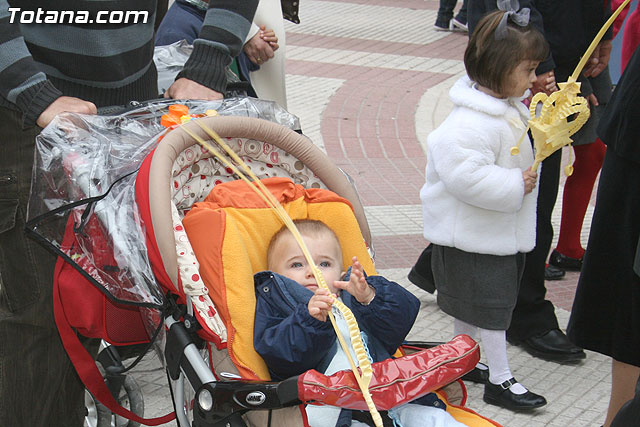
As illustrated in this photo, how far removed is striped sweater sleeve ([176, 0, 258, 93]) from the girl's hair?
97 cm

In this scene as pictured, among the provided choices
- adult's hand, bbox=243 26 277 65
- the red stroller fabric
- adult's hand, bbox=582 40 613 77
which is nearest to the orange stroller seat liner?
the red stroller fabric

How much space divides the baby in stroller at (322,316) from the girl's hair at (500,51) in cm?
112

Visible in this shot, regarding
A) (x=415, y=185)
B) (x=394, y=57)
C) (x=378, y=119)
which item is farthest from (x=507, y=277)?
(x=394, y=57)

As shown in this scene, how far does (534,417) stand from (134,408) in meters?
1.76

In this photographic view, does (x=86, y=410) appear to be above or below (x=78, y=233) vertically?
below

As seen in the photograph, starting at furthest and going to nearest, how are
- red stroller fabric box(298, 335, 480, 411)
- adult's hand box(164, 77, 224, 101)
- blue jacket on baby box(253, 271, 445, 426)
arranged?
adult's hand box(164, 77, 224, 101) → blue jacket on baby box(253, 271, 445, 426) → red stroller fabric box(298, 335, 480, 411)

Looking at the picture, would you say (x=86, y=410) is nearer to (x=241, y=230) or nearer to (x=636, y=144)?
(x=241, y=230)

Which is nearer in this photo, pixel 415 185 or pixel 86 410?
pixel 86 410

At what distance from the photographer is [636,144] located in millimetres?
3248

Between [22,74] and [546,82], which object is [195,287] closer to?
[22,74]

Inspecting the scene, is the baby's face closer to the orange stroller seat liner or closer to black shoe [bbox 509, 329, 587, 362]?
the orange stroller seat liner

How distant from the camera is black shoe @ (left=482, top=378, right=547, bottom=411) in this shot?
4.02 metres

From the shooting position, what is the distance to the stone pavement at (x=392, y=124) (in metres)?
4.27

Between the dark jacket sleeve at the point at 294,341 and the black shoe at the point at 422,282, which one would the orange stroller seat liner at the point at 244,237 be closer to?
the dark jacket sleeve at the point at 294,341
